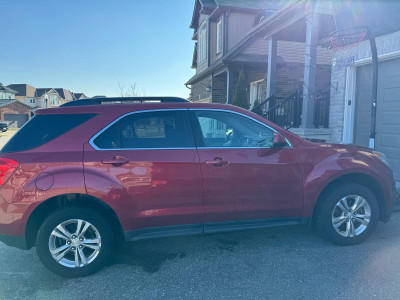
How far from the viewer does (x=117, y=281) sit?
2873 mm

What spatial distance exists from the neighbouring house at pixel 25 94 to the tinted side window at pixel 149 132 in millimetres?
76637

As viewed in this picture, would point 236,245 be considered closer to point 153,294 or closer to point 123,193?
point 153,294

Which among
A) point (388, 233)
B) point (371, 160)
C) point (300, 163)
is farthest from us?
point (388, 233)

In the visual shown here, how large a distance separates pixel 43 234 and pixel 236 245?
2.19 m

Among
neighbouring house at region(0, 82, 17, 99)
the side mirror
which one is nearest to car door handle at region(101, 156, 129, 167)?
the side mirror

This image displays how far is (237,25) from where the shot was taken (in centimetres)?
1326

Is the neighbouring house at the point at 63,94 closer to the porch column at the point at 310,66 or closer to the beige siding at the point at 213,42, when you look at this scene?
the beige siding at the point at 213,42

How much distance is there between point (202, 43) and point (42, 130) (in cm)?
1446

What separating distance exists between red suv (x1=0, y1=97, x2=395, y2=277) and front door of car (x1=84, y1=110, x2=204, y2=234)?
0.03 ft

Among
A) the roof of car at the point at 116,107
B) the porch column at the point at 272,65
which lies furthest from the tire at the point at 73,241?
the porch column at the point at 272,65

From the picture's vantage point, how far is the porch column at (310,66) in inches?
263

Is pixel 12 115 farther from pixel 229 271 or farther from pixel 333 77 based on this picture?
pixel 229 271

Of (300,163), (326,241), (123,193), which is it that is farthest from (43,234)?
(326,241)

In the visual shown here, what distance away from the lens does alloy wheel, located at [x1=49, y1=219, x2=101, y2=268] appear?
2889mm
